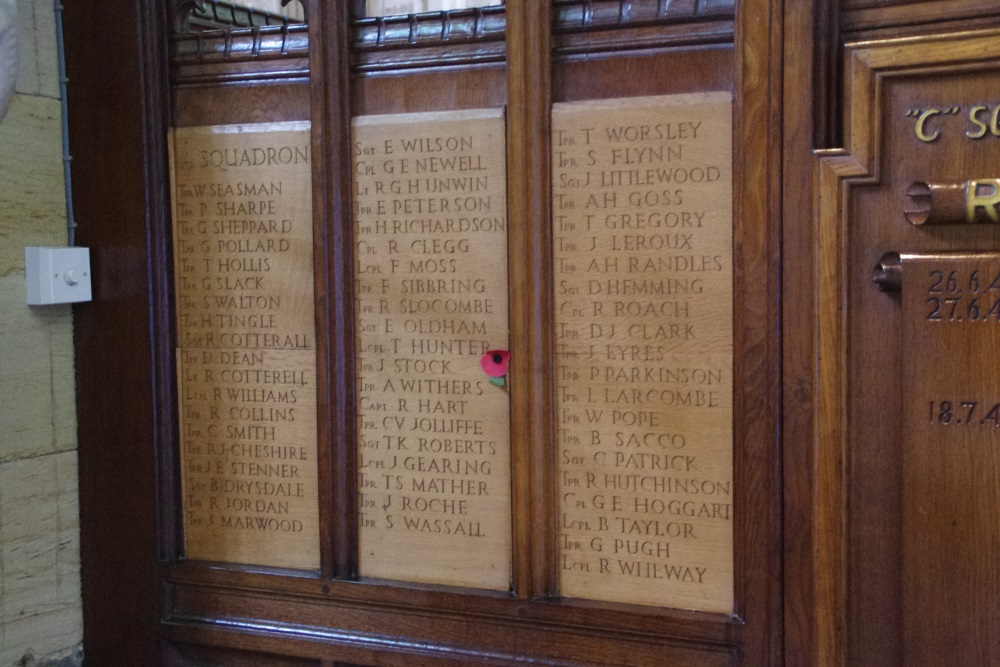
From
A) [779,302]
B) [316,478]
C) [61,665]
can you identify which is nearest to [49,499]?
[61,665]

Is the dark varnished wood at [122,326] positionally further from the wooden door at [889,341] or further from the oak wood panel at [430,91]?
the wooden door at [889,341]

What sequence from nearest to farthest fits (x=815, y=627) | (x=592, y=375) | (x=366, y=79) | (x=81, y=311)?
(x=815, y=627) < (x=592, y=375) < (x=366, y=79) < (x=81, y=311)

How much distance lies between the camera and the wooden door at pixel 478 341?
1.65m

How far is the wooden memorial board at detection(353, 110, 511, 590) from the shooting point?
5.90 feet

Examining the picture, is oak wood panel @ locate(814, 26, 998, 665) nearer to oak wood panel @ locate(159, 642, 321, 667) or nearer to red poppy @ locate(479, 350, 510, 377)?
red poppy @ locate(479, 350, 510, 377)

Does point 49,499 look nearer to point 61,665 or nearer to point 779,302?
point 61,665

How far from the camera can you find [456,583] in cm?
184

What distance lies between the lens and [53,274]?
1.91m

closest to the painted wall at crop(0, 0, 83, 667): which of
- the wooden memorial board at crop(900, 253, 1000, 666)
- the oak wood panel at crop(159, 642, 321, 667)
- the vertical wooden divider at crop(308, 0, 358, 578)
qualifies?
the oak wood panel at crop(159, 642, 321, 667)

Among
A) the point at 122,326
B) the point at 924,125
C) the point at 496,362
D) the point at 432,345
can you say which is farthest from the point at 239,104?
the point at 924,125

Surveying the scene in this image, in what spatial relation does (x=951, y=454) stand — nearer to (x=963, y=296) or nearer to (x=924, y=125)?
(x=963, y=296)

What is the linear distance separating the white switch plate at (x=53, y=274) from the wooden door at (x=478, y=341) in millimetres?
52

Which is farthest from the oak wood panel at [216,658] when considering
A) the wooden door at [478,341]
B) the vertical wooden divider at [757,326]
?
the vertical wooden divider at [757,326]

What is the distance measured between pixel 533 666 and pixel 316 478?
560 millimetres
